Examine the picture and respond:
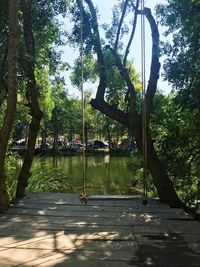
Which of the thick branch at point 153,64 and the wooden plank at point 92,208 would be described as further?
the thick branch at point 153,64

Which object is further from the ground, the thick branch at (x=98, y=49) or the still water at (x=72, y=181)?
the thick branch at (x=98, y=49)

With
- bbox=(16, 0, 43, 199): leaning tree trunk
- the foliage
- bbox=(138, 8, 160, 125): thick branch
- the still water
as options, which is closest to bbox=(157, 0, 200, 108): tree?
bbox=(138, 8, 160, 125): thick branch

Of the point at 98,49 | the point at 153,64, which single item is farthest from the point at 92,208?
the point at 98,49

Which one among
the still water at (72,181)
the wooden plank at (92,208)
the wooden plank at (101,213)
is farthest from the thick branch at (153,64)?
the still water at (72,181)

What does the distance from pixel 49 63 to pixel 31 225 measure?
17.0 ft

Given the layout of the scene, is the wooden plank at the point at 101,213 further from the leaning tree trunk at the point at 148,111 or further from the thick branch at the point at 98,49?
the thick branch at the point at 98,49

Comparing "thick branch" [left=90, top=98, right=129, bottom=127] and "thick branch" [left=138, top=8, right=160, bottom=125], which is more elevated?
"thick branch" [left=138, top=8, right=160, bottom=125]

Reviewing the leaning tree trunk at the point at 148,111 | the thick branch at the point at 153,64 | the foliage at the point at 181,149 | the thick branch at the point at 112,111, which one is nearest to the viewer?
the leaning tree trunk at the point at 148,111

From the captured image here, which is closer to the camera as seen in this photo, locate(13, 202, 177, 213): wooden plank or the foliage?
locate(13, 202, 177, 213): wooden plank

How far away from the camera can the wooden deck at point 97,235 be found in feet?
13.4

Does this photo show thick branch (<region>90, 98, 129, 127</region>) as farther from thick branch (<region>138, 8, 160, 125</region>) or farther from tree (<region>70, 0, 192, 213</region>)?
thick branch (<region>138, 8, 160, 125</region>)

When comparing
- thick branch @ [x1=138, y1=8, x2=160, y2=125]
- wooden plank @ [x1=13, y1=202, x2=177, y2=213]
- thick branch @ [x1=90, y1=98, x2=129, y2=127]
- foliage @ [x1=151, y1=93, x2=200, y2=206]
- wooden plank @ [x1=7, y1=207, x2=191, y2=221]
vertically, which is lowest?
wooden plank @ [x1=7, y1=207, x2=191, y2=221]

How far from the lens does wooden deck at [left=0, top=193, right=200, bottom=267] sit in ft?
13.4

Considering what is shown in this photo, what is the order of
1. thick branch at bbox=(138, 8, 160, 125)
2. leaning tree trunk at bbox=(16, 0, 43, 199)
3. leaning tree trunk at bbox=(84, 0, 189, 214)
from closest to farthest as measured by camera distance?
leaning tree trunk at bbox=(16, 0, 43, 199), leaning tree trunk at bbox=(84, 0, 189, 214), thick branch at bbox=(138, 8, 160, 125)
